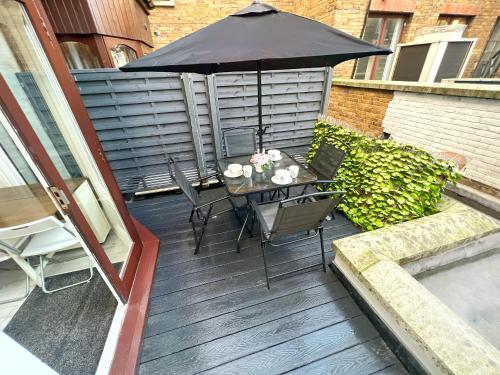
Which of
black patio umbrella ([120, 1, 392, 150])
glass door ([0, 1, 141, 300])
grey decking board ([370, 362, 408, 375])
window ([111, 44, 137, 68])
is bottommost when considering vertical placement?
grey decking board ([370, 362, 408, 375])

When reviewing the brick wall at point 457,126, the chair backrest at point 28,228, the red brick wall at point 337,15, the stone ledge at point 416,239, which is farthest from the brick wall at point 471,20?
the chair backrest at point 28,228

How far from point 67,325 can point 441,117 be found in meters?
4.90

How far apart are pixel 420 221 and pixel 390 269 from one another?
29.4 inches

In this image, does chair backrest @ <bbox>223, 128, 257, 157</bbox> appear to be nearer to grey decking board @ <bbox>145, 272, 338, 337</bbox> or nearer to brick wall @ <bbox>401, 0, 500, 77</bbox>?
grey decking board @ <bbox>145, 272, 338, 337</bbox>

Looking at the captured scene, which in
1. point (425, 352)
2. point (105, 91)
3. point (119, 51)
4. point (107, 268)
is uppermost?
point (119, 51)

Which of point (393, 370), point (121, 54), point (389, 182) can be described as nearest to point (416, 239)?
point (389, 182)

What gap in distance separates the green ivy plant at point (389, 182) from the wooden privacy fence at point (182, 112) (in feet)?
3.90

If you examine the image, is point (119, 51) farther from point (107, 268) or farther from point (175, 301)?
point (175, 301)

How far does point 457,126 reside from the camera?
279 centimetres

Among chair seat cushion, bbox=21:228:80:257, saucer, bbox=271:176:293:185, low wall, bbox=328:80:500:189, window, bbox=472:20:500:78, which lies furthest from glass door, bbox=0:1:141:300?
window, bbox=472:20:500:78

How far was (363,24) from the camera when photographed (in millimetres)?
4328

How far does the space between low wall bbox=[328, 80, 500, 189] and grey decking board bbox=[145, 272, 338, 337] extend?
2629 mm

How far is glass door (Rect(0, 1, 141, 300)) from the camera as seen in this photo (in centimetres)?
101

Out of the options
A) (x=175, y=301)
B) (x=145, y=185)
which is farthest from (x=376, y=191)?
(x=145, y=185)
